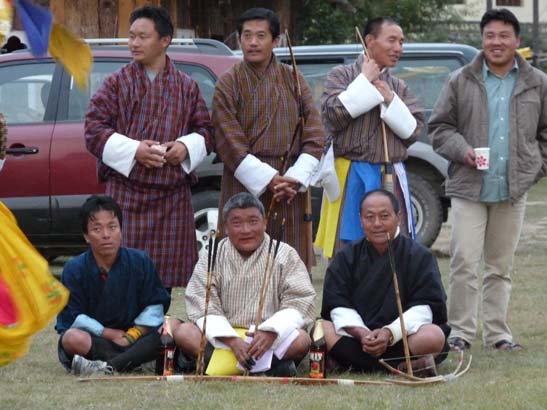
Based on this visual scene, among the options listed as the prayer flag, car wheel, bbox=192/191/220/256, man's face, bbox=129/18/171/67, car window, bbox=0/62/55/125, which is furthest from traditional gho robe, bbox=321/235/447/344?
car window, bbox=0/62/55/125

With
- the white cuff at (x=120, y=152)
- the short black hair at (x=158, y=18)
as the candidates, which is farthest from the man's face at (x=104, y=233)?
the short black hair at (x=158, y=18)

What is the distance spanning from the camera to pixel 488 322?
7164mm

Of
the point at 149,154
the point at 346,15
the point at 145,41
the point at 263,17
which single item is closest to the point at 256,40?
the point at 263,17

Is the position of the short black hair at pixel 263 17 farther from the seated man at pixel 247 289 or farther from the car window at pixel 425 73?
the car window at pixel 425 73

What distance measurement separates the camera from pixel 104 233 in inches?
257

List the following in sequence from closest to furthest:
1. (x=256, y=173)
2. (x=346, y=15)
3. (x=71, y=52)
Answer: (x=71, y=52)
(x=256, y=173)
(x=346, y=15)

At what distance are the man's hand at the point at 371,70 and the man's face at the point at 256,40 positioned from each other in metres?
0.53

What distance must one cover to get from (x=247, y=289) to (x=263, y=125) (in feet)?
3.27

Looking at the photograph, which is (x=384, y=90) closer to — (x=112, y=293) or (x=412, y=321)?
(x=412, y=321)

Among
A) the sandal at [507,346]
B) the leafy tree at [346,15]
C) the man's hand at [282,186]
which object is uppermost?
the leafy tree at [346,15]

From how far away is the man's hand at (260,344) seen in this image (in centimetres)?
621

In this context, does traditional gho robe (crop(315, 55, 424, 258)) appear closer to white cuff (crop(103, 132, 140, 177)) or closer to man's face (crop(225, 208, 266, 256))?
man's face (crop(225, 208, 266, 256))

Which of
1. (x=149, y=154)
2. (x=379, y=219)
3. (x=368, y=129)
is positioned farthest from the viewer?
(x=368, y=129)

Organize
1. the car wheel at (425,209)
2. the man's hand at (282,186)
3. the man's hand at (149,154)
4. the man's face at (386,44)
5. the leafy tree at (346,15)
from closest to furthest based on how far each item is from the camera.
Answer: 1. the man's hand at (149,154)
2. the man's hand at (282,186)
3. the man's face at (386,44)
4. the car wheel at (425,209)
5. the leafy tree at (346,15)
